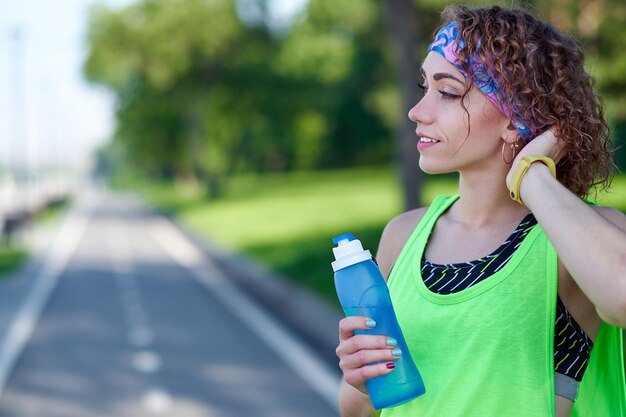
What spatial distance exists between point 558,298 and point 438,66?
0.50m

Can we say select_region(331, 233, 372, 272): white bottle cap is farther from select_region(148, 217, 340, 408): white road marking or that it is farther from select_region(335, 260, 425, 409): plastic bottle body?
select_region(148, 217, 340, 408): white road marking

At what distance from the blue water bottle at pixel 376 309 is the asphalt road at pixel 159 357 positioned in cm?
644

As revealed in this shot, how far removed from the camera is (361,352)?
6.23 ft

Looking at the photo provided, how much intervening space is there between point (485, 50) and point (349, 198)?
32891 mm

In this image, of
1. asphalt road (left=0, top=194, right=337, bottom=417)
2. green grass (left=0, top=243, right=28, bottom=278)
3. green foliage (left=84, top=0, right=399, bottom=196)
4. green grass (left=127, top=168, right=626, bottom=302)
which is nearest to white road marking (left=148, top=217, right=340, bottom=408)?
asphalt road (left=0, top=194, right=337, bottom=417)

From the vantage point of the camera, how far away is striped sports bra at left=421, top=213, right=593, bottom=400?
185cm

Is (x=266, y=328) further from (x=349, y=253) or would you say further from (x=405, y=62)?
(x=349, y=253)

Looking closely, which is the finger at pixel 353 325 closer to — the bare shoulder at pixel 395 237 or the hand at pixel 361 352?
the hand at pixel 361 352

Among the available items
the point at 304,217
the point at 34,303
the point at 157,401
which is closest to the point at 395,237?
the point at 157,401

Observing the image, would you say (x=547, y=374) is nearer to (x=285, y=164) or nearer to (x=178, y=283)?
(x=178, y=283)

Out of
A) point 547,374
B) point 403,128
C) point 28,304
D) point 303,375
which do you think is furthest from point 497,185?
point 28,304

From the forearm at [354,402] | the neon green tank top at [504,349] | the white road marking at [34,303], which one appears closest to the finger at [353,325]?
the neon green tank top at [504,349]

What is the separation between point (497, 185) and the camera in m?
2.02

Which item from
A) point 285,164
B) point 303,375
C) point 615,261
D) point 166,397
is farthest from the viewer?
point 285,164
